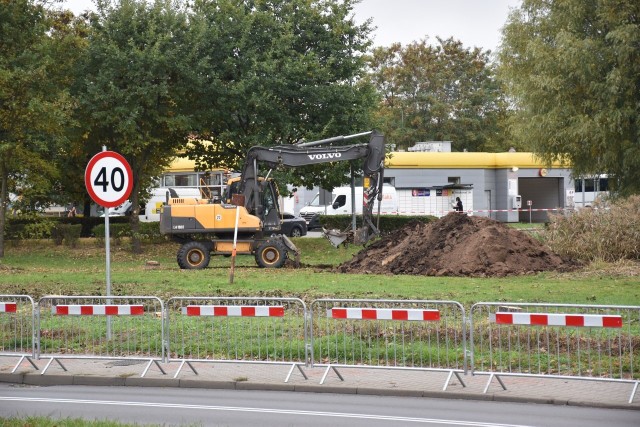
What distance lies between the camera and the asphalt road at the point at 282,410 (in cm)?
1037

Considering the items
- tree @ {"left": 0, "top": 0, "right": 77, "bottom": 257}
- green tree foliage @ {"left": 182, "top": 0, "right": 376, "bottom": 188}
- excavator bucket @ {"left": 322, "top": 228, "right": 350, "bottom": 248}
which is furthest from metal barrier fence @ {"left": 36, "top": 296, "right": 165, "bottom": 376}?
green tree foliage @ {"left": 182, "top": 0, "right": 376, "bottom": 188}

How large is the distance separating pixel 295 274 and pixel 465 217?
219 inches

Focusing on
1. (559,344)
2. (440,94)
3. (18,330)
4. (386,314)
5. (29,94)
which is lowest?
(559,344)

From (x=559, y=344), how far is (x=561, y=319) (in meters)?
1.48

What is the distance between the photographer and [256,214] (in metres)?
33.0

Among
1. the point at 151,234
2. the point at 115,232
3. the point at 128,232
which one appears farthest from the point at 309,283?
the point at 115,232

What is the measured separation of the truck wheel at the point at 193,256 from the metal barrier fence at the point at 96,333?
649 inches

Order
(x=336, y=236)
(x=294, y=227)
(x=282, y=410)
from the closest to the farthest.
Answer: (x=282, y=410)
(x=336, y=236)
(x=294, y=227)

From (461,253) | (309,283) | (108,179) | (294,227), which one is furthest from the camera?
(294,227)

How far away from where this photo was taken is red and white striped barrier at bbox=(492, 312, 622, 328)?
11.4 metres

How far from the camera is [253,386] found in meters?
13.0

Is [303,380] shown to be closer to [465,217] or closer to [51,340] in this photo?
[51,340]

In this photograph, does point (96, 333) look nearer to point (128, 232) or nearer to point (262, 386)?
point (262, 386)

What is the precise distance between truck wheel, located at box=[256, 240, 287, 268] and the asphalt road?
62.1 feet
